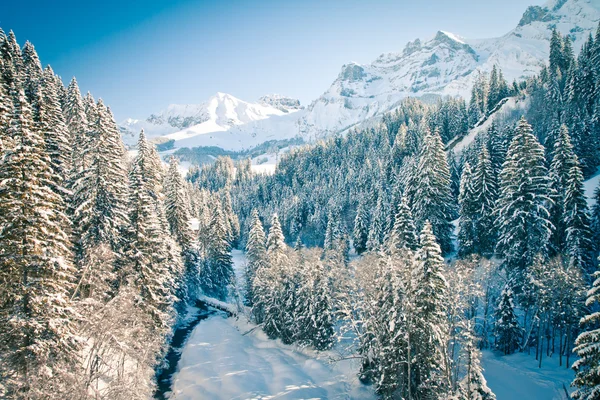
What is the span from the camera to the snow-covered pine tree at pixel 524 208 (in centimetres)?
3209

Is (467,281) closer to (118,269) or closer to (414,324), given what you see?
(414,324)

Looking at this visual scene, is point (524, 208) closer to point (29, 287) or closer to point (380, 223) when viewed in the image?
point (380, 223)

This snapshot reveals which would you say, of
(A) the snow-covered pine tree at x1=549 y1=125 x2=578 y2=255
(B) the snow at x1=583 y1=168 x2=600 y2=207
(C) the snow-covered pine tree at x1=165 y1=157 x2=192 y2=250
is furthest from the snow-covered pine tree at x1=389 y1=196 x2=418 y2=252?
(C) the snow-covered pine tree at x1=165 y1=157 x2=192 y2=250

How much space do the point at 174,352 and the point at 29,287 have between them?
27.2 m

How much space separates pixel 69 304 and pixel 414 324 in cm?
2071

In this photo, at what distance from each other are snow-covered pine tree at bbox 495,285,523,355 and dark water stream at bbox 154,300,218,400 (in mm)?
33170

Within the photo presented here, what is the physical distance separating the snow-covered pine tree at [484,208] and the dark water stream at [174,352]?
40.0 meters

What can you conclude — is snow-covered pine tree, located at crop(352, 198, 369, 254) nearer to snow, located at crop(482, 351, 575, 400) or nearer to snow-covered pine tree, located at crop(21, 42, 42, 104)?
snow, located at crop(482, 351, 575, 400)

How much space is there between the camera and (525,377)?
27375 mm

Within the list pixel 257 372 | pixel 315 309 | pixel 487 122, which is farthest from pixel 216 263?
pixel 487 122

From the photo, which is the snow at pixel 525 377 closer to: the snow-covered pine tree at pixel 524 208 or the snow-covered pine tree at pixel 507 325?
the snow-covered pine tree at pixel 507 325

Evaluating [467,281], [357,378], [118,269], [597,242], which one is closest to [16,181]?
[118,269]

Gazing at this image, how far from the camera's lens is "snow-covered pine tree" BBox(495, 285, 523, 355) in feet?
101

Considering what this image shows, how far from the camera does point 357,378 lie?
1182 inches
